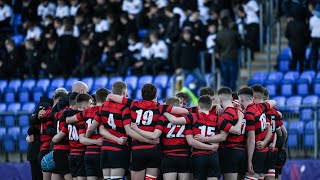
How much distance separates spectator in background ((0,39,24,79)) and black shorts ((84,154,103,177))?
12.8 m

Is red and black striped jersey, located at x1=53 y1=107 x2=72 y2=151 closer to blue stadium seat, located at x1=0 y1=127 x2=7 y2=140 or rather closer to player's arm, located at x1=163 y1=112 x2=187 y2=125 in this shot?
player's arm, located at x1=163 y1=112 x2=187 y2=125

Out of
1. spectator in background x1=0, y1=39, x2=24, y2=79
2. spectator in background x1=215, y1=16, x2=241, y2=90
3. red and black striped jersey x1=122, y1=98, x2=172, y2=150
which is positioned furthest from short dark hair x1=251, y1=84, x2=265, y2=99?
spectator in background x1=0, y1=39, x2=24, y2=79

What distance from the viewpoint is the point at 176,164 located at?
15406 mm

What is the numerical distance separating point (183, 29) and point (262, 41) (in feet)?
7.29

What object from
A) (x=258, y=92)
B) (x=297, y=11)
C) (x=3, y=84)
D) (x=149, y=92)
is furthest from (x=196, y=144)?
(x=3, y=84)

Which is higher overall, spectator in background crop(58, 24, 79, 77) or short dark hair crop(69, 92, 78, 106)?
spectator in background crop(58, 24, 79, 77)

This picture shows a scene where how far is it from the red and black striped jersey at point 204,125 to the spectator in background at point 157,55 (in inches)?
418

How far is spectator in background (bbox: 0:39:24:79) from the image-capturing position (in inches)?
1115

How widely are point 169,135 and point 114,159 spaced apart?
36.8 inches

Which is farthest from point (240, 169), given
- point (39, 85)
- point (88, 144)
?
point (39, 85)

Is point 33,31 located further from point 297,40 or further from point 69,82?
point 297,40

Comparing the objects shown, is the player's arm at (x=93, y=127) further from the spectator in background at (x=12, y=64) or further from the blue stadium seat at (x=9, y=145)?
the spectator in background at (x=12, y=64)

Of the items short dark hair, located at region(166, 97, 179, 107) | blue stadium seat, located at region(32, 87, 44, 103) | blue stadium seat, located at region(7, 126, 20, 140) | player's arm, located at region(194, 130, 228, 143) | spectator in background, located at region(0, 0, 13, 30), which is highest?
spectator in background, located at region(0, 0, 13, 30)

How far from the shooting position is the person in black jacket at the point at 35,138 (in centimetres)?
1709
